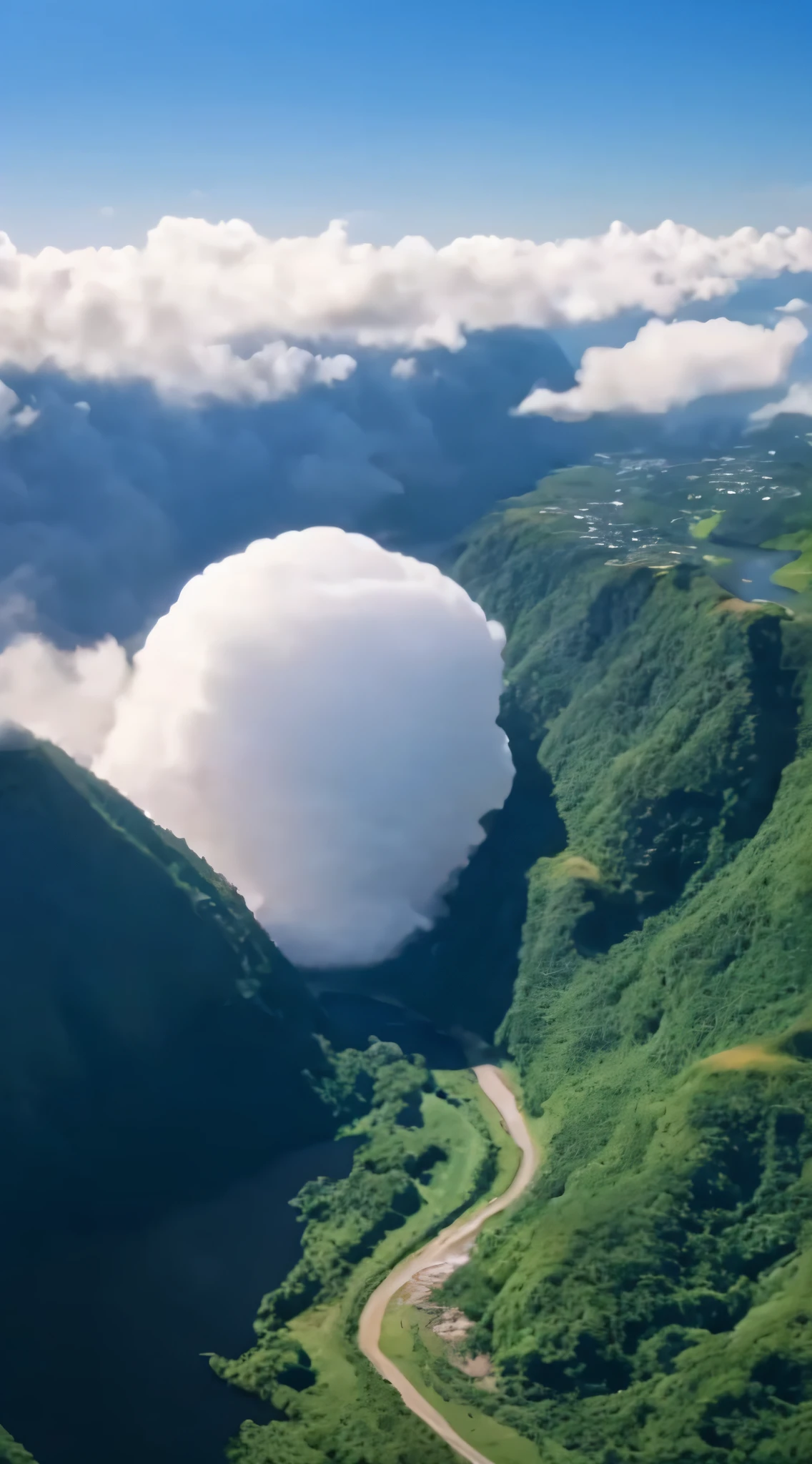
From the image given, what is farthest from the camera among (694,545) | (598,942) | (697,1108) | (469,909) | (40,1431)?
(694,545)

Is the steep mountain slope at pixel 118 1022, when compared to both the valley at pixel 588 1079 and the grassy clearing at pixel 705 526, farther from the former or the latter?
the grassy clearing at pixel 705 526

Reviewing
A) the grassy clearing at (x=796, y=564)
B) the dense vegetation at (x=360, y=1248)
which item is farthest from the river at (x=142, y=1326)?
the grassy clearing at (x=796, y=564)

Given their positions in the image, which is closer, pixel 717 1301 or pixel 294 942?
pixel 717 1301

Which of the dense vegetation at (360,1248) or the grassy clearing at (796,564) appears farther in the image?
the grassy clearing at (796,564)

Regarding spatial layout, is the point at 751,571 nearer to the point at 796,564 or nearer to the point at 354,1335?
the point at 796,564

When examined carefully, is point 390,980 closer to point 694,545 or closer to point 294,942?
point 294,942

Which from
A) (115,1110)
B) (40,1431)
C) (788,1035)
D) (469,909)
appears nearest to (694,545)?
(469,909)

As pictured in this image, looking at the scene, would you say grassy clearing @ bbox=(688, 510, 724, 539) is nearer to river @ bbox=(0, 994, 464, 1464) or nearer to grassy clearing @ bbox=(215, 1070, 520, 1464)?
grassy clearing @ bbox=(215, 1070, 520, 1464)

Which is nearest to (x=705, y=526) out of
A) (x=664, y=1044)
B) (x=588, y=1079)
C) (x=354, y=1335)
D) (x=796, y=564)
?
(x=796, y=564)
